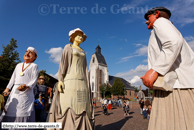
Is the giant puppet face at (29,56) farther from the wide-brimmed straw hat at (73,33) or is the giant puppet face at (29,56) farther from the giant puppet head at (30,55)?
the wide-brimmed straw hat at (73,33)

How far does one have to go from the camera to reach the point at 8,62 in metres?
17.4

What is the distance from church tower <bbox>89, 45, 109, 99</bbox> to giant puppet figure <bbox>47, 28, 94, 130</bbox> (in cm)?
5734

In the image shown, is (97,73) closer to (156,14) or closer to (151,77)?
(156,14)

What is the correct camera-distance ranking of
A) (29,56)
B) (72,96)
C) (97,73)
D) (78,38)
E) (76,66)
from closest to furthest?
(72,96), (76,66), (29,56), (78,38), (97,73)

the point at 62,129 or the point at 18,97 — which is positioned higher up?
the point at 18,97

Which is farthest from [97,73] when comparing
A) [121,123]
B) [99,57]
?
[121,123]

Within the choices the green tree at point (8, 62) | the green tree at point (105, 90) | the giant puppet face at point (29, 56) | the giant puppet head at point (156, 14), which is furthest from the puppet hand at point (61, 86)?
the green tree at point (105, 90)

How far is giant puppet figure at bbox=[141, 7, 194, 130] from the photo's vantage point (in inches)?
57.5

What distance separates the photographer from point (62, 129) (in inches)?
119

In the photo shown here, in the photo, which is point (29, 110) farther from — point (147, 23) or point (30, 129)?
point (147, 23)

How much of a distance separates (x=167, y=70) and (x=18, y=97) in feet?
10.4

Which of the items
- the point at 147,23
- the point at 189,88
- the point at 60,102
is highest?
the point at 147,23

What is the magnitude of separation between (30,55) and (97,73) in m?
59.0

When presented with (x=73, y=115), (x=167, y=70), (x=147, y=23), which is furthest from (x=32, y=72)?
(x=167, y=70)
